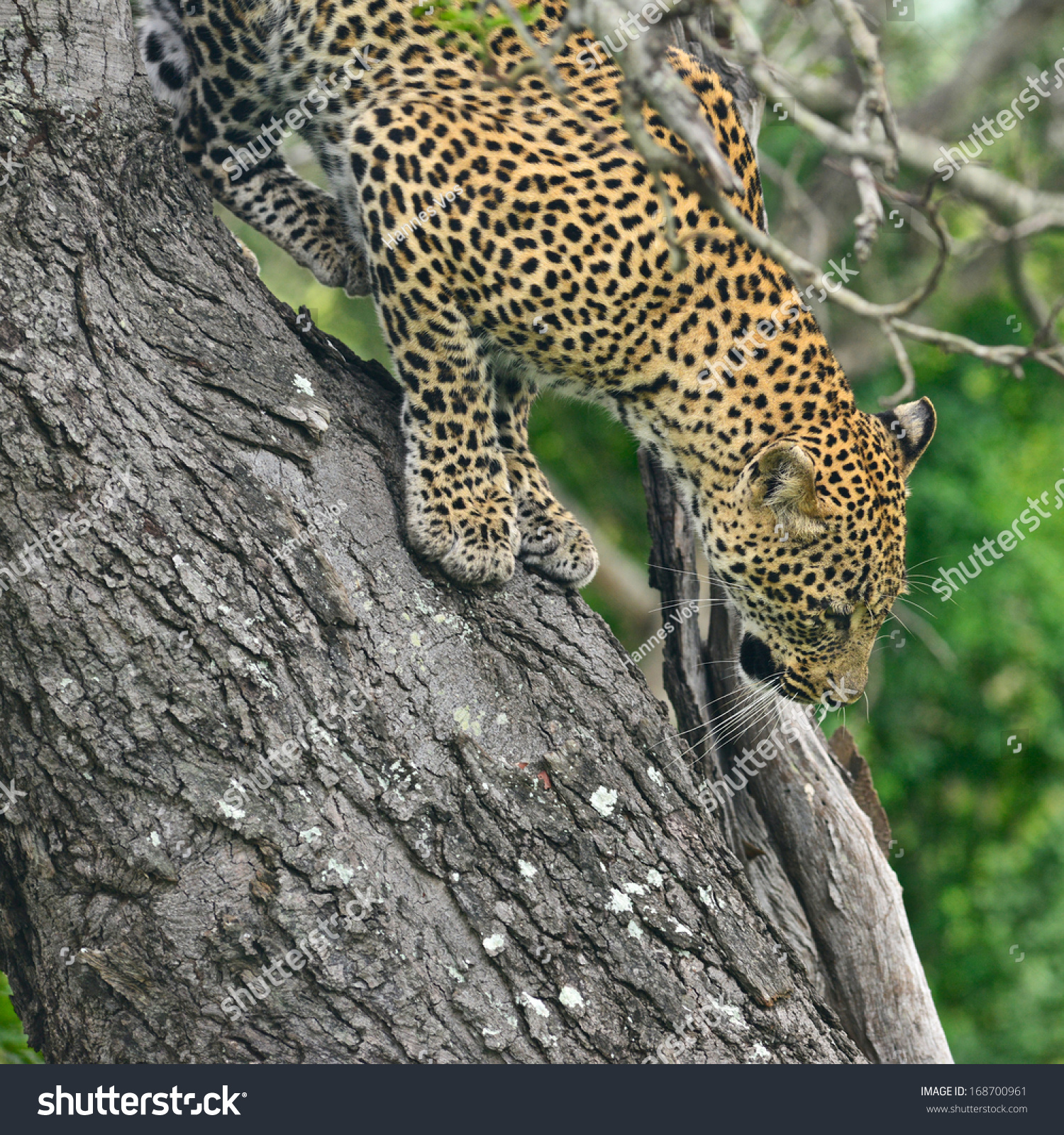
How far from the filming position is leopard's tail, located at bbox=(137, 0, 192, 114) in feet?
15.3

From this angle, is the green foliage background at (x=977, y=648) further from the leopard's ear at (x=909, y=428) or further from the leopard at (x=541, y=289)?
the leopard at (x=541, y=289)

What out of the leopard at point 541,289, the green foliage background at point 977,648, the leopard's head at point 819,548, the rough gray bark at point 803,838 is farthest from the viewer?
the green foliage background at point 977,648

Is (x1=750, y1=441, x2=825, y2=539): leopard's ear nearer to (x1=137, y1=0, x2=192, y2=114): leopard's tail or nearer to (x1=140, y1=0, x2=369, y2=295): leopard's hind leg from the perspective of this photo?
(x1=140, y1=0, x2=369, y2=295): leopard's hind leg

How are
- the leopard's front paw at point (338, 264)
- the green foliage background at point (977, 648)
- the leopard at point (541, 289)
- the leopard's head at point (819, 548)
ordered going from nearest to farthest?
1. the leopard at point (541, 289)
2. the leopard's head at point (819, 548)
3. the leopard's front paw at point (338, 264)
4. the green foliage background at point (977, 648)

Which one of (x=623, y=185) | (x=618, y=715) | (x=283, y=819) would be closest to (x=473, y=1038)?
(x=283, y=819)

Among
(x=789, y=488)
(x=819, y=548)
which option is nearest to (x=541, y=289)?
(x=789, y=488)

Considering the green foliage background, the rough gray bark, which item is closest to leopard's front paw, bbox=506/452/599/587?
the rough gray bark

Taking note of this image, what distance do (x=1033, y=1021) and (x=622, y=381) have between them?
984 centimetres

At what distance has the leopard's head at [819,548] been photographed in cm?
446

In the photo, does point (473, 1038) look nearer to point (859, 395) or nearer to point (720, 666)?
A: point (720, 666)

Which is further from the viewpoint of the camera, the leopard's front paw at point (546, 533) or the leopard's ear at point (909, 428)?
the leopard's ear at point (909, 428)

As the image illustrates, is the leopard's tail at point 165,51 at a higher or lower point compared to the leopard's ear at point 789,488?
lower

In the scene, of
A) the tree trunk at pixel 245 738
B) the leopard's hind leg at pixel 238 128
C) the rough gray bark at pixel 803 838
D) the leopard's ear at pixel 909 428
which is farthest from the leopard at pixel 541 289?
the tree trunk at pixel 245 738

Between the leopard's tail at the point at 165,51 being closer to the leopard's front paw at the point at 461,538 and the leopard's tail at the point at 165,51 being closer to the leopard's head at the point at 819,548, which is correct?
the leopard's front paw at the point at 461,538
